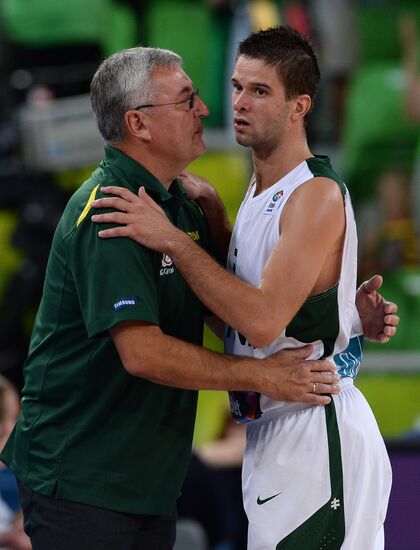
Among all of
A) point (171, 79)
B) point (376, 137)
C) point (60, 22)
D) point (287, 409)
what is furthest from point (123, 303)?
point (60, 22)

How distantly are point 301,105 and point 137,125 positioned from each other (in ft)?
1.57

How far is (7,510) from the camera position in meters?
4.86

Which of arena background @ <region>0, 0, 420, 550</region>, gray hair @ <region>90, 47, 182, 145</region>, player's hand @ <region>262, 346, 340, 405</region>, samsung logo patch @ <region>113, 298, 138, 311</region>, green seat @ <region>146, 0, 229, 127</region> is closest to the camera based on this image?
samsung logo patch @ <region>113, 298, 138, 311</region>

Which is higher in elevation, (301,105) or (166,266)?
(301,105)

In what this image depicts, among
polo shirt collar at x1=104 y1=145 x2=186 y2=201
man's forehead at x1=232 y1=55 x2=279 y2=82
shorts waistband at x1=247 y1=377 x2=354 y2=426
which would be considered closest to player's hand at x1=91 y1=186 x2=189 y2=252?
polo shirt collar at x1=104 y1=145 x2=186 y2=201

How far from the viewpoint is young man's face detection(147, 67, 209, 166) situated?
343cm

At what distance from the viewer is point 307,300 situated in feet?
10.9

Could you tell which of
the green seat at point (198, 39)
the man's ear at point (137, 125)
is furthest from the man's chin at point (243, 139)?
the green seat at point (198, 39)

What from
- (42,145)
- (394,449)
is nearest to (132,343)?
(394,449)

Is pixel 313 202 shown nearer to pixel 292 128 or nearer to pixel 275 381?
pixel 292 128

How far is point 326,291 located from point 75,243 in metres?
0.72

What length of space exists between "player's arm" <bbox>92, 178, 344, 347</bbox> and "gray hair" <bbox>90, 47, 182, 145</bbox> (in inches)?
10.9

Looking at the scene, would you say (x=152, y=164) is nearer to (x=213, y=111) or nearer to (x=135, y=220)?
(x=135, y=220)

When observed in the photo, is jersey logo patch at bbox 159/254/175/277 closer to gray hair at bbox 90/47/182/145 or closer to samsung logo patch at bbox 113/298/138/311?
samsung logo patch at bbox 113/298/138/311
